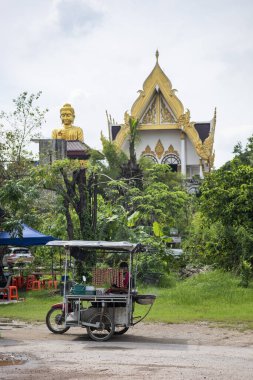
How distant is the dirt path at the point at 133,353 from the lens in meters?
9.52

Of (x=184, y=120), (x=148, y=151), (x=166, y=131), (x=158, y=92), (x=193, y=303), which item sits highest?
(x=158, y=92)

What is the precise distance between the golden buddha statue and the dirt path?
35.0 meters

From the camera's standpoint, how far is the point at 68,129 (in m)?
51.0

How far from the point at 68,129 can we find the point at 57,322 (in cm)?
3729

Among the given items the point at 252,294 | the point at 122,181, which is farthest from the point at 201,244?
the point at 252,294

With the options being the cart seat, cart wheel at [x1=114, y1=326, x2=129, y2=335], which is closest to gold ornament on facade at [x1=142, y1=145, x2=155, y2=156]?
cart wheel at [x1=114, y1=326, x2=129, y2=335]

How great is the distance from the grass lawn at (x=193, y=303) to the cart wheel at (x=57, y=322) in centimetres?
216

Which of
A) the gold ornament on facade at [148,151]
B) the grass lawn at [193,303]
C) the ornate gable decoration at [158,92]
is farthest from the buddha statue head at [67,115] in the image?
the grass lawn at [193,303]

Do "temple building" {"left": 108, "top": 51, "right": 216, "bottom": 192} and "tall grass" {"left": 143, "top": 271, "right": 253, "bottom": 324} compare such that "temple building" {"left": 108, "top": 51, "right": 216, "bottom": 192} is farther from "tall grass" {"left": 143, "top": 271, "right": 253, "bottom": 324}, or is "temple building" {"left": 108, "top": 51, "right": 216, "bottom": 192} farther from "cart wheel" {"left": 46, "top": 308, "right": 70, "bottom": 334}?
"cart wheel" {"left": 46, "top": 308, "right": 70, "bottom": 334}

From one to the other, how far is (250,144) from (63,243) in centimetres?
2234

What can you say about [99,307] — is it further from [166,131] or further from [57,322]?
[166,131]

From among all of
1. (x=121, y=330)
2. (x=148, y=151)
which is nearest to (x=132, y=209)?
(x=121, y=330)

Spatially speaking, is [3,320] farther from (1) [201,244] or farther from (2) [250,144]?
(2) [250,144]

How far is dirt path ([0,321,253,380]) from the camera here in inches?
375
